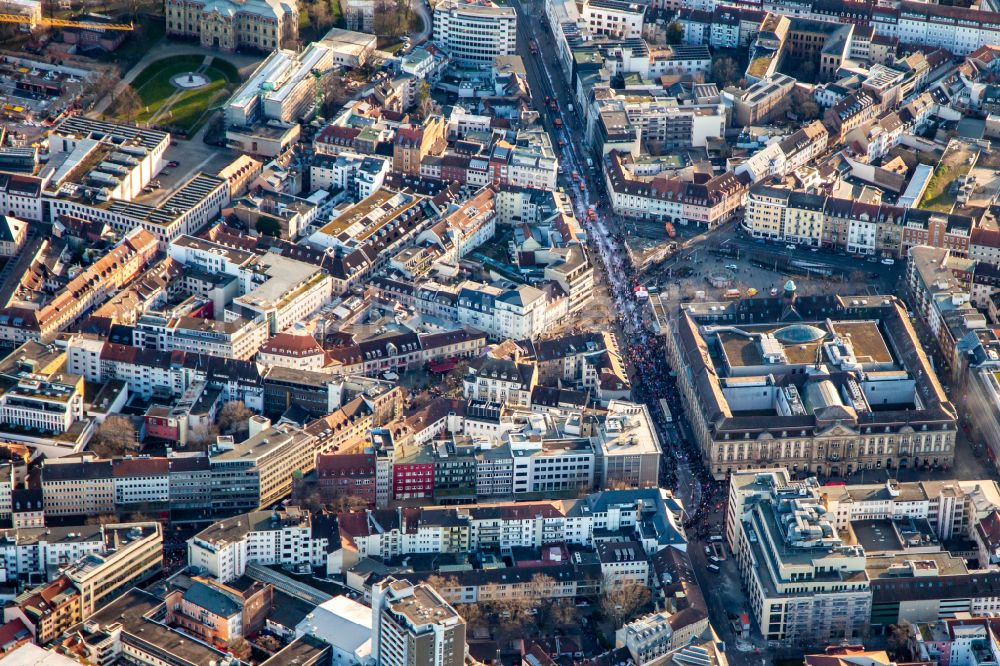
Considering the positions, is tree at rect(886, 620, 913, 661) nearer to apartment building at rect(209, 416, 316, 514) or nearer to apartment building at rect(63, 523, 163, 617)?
apartment building at rect(209, 416, 316, 514)

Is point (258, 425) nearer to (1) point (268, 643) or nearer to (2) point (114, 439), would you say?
(2) point (114, 439)

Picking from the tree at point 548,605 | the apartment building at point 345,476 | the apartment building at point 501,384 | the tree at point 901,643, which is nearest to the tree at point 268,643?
the apartment building at point 345,476

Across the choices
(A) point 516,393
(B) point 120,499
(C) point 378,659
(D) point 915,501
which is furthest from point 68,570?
(D) point 915,501

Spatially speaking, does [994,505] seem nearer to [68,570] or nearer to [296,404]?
[296,404]

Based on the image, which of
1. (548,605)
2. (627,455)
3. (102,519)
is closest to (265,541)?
(102,519)

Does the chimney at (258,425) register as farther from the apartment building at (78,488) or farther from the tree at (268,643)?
the tree at (268,643)
